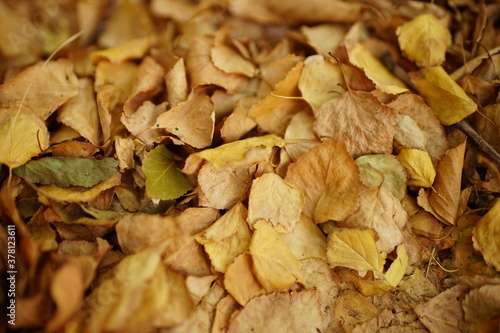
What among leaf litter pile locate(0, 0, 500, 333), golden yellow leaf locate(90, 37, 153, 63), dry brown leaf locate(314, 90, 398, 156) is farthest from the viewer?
golden yellow leaf locate(90, 37, 153, 63)

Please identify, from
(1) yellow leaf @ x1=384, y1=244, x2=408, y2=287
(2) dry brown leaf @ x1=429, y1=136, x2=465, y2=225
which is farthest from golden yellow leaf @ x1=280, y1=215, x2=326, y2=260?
(2) dry brown leaf @ x1=429, y1=136, x2=465, y2=225

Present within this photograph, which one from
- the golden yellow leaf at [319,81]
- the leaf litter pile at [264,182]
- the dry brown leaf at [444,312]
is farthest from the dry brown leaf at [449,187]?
the golden yellow leaf at [319,81]

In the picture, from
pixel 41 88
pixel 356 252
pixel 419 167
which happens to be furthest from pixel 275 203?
pixel 41 88

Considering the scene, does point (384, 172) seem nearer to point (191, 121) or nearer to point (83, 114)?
point (191, 121)

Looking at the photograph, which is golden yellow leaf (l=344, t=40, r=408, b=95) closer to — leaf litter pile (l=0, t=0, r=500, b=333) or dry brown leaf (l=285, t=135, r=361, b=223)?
leaf litter pile (l=0, t=0, r=500, b=333)

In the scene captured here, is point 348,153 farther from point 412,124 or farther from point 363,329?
point 363,329

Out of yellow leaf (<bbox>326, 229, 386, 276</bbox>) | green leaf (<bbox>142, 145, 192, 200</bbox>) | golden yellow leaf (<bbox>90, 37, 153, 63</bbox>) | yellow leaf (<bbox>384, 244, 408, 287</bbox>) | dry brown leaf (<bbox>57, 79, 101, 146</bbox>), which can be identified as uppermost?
golden yellow leaf (<bbox>90, 37, 153, 63</bbox>)
